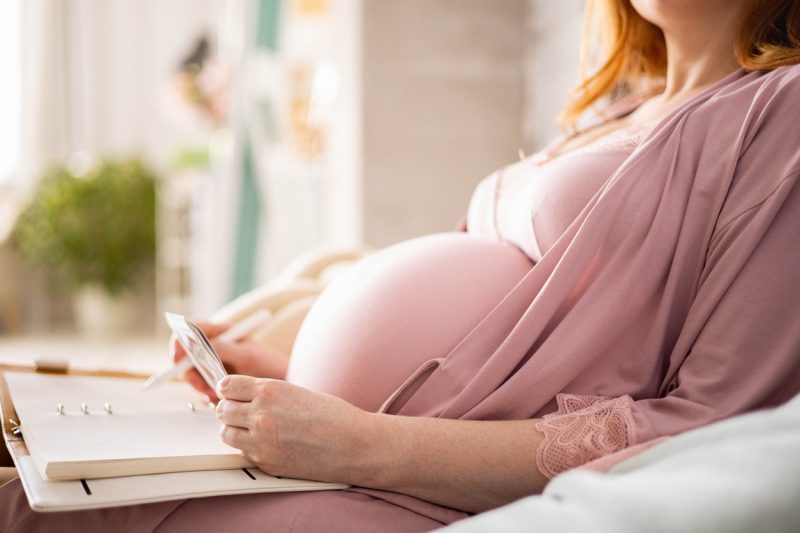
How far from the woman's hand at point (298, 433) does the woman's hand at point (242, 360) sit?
0.97ft

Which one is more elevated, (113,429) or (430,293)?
(430,293)

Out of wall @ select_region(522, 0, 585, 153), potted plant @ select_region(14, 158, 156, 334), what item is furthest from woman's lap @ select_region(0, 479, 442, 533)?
potted plant @ select_region(14, 158, 156, 334)

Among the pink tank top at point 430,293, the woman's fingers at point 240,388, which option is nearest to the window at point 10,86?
the pink tank top at point 430,293

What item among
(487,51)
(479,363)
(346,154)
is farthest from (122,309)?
(479,363)

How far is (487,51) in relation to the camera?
2.50 meters

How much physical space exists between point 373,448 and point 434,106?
1.96m

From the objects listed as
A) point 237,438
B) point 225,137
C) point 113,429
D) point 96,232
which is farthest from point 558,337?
point 96,232

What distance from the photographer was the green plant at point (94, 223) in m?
5.05

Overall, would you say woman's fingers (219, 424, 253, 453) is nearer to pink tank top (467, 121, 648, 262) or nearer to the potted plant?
pink tank top (467, 121, 648, 262)

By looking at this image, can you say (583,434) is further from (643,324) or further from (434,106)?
(434,106)

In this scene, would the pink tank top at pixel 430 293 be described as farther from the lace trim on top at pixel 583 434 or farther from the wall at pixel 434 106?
the wall at pixel 434 106

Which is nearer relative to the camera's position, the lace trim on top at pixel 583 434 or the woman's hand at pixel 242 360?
the lace trim on top at pixel 583 434

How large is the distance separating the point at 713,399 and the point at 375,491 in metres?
0.30

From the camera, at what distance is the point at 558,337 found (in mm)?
720
